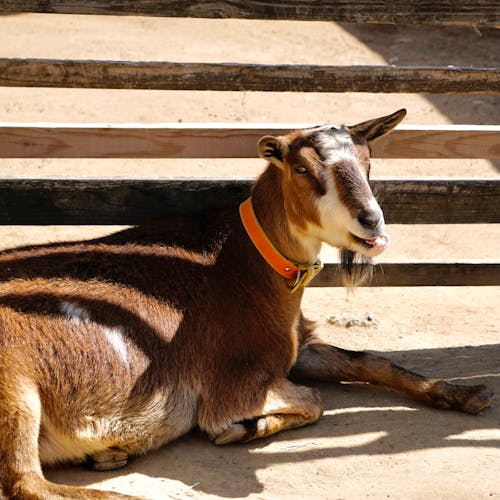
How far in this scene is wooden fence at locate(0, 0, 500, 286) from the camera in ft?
17.9

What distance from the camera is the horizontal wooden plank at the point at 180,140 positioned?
557 cm

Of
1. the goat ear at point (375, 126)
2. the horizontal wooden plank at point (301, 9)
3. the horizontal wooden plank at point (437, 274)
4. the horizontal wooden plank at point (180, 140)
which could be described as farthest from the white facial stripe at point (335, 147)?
the horizontal wooden plank at point (437, 274)

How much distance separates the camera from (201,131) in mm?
5633

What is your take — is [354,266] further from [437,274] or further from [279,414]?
[437,274]

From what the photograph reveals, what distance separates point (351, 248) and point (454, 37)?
30.1 feet

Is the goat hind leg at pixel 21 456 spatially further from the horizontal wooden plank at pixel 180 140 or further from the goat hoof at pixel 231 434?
the horizontal wooden plank at pixel 180 140

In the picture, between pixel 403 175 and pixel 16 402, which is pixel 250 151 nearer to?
pixel 16 402

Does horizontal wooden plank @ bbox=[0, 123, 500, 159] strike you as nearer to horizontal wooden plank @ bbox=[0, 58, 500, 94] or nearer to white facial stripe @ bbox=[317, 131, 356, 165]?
horizontal wooden plank @ bbox=[0, 58, 500, 94]

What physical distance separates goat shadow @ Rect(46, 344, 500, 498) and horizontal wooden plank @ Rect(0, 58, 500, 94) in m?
1.87

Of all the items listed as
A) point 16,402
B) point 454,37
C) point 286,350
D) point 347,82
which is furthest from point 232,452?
point 454,37

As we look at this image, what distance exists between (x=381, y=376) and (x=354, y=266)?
0.73 metres

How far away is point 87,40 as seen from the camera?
491 inches

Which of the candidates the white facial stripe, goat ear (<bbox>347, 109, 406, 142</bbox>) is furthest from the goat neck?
goat ear (<bbox>347, 109, 406, 142</bbox>)

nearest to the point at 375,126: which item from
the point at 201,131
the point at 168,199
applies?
the point at 201,131
